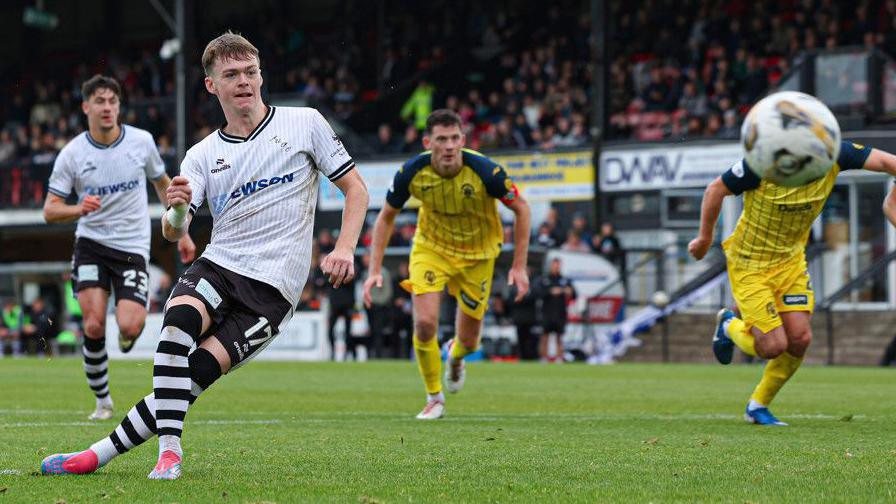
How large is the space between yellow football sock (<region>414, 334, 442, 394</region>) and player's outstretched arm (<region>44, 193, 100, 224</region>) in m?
2.84

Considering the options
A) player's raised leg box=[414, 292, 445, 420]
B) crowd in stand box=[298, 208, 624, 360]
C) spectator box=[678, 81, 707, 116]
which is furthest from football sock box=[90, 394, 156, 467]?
spectator box=[678, 81, 707, 116]

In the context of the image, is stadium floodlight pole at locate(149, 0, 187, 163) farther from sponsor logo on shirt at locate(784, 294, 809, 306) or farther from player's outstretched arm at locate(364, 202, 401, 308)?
sponsor logo on shirt at locate(784, 294, 809, 306)

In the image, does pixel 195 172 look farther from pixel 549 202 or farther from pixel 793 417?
pixel 549 202

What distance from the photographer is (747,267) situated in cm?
1015

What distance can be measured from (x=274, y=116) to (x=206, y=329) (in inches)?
45.1

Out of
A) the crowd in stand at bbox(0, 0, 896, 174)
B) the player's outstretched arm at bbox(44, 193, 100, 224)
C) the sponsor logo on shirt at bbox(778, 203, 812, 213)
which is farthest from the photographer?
the crowd in stand at bbox(0, 0, 896, 174)

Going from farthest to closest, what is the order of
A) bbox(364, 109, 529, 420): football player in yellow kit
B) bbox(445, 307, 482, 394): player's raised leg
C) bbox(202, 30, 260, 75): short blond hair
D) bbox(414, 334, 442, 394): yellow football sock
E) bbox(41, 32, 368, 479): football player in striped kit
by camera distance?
1. bbox(445, 307, 482, 394): player's raised leg
2. bbox(414, 334, 442, 394): yellow football sock
3. bbox(364, 109, 529, 420): football player in yellow kit
4. bbox(202, 30, 260, 75): short blond hair
5. bbox(41, 32, 368, 479): football player in striped kit

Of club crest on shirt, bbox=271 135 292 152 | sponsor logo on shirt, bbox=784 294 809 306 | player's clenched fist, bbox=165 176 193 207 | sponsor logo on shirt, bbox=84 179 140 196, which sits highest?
club crest on shirt, bbox=271 135 292 152

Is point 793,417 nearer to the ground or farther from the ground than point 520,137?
nearer to the ground

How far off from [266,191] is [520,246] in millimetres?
4904

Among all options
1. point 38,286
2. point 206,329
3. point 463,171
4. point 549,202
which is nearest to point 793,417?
point 463,171

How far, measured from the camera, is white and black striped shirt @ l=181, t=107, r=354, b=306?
686 cm

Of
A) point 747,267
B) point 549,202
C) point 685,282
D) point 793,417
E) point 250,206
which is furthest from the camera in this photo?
point 549,202

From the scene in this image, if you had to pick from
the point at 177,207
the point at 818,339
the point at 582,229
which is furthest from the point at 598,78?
the point at 177,207
